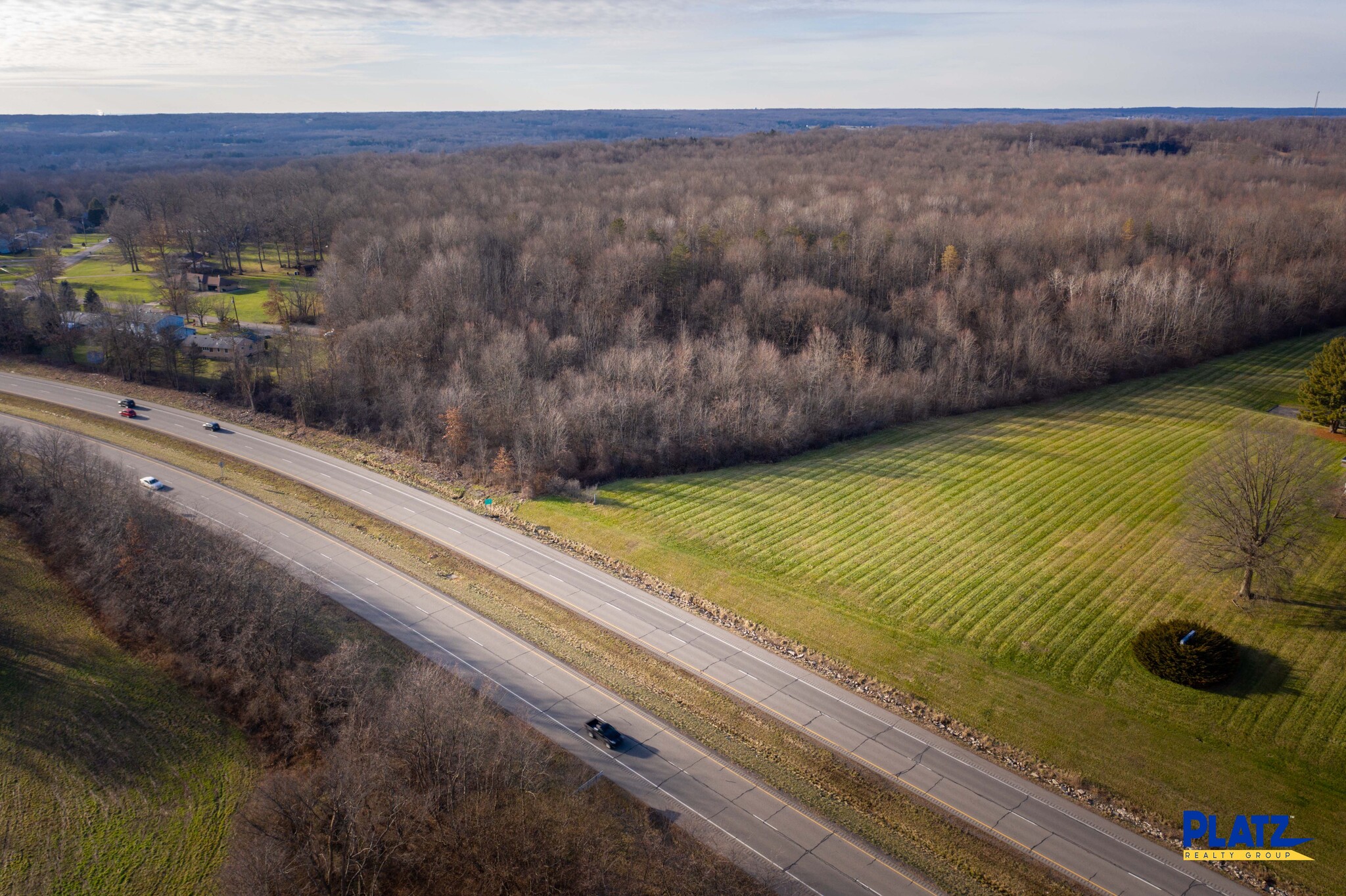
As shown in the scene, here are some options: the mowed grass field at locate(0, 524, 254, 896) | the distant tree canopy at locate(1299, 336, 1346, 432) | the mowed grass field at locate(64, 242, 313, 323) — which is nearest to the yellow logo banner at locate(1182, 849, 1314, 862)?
the mowed grass field at locate(0, 524, 254, 896)

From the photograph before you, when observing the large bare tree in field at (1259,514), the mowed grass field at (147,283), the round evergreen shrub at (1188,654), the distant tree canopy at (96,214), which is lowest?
the round evergreen shrub at (1188,654)

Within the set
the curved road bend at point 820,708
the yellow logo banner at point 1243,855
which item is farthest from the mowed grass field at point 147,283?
the yellow logo banner at point 1243,855

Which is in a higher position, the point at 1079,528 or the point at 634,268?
the point at 634,268

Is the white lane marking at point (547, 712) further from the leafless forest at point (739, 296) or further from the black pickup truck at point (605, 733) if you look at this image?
the leafless forest at point (739, 296)

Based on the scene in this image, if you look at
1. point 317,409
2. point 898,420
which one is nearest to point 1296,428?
point 898,420

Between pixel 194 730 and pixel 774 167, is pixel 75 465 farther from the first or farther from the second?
pixel 774 167

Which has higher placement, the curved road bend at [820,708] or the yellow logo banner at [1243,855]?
the curved road bend at [820,708]

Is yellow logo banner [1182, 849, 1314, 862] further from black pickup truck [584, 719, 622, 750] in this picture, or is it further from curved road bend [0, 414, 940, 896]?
black pickup truck [584, 719, 622, 750]

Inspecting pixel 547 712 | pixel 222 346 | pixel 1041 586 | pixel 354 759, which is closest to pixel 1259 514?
pixel 1041 586
